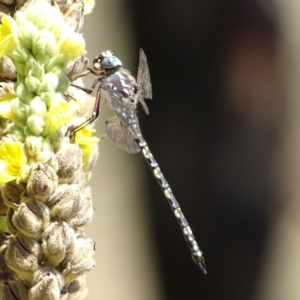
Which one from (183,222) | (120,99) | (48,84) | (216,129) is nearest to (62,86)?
(48,84)

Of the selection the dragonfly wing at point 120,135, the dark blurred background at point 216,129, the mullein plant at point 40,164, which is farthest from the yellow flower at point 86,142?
the dark blurred background at point 216,129

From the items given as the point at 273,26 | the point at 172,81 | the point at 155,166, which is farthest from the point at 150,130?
the point at 155,166

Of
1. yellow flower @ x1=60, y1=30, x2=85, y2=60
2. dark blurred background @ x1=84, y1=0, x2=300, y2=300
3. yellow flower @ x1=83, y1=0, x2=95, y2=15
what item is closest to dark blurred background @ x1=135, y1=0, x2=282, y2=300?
dark blurred background @ x1=84, y1=0, x2=300, y2=300

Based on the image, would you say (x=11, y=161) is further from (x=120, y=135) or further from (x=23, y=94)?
(x=120, y=135)

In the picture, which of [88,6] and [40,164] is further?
[88,6]

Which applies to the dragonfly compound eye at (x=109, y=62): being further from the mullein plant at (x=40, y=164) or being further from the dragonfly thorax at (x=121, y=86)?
the mullein plant at (x=40, y=164)

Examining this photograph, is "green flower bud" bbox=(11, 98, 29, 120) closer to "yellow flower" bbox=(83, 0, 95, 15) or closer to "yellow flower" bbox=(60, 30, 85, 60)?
"yellow flower" bbox=(60, 30, 85, 60)
